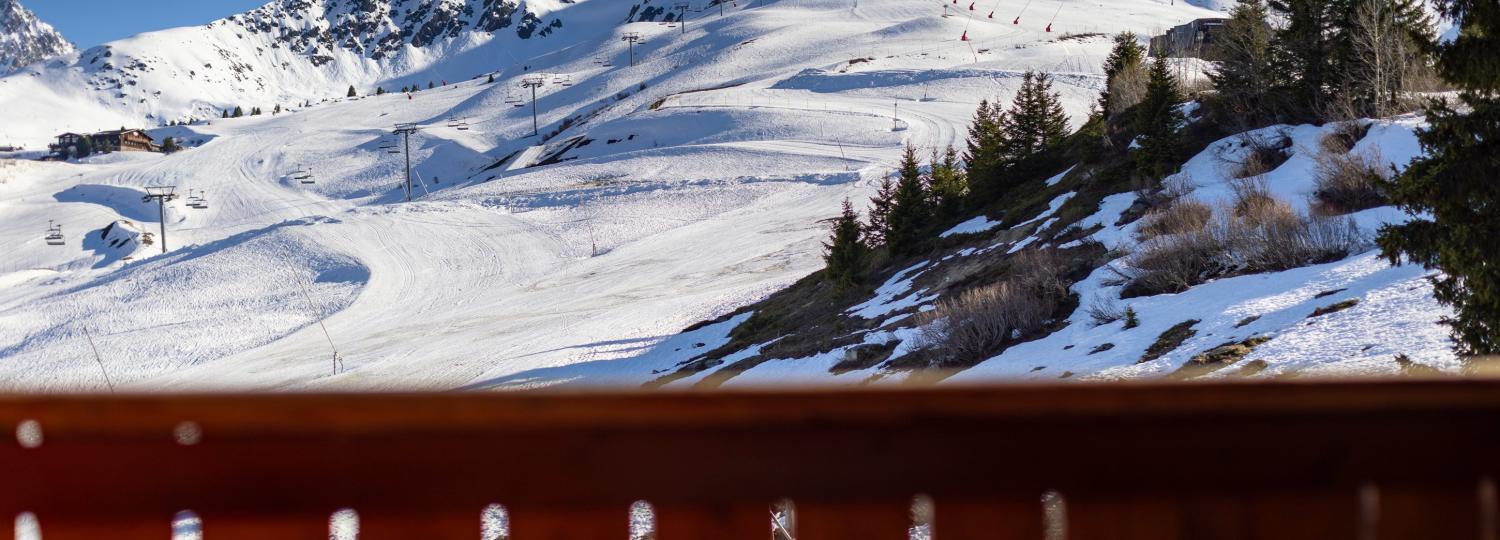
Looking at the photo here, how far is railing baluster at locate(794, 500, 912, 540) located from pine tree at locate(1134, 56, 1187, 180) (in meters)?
19.0

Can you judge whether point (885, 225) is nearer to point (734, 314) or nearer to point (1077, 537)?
point (734, 314)

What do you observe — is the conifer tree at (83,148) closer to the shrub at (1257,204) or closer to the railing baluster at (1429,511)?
the shrub at (1257,204)


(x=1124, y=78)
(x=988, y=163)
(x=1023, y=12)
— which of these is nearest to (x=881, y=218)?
(x=988, y=163)

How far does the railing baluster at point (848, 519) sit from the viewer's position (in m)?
1.68

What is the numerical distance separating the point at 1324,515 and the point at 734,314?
21.9 m

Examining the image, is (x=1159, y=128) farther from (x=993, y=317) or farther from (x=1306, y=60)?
(x=993, y=317)

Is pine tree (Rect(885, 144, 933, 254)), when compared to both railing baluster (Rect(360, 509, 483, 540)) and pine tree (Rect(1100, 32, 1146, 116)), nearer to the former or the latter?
pine tree (Rect(1100, 32, 1146, 116))

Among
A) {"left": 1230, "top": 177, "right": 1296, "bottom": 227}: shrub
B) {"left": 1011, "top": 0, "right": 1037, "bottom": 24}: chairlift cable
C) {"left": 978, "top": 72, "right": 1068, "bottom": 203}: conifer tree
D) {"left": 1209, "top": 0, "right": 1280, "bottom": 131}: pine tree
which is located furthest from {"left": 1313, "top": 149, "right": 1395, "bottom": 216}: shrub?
{"left": 1011, "top": 0, "right": 1037, "bottom": 24}: chairlift cable

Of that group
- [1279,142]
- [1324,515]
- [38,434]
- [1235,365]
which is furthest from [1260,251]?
[38,434]

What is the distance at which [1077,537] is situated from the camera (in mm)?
1729

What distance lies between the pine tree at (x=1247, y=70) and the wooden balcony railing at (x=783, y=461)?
69.0ft

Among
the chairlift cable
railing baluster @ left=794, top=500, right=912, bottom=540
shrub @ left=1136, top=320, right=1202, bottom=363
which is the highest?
the chairlift cable

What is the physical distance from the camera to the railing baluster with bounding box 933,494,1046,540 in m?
1.69

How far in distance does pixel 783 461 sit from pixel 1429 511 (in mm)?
1042
